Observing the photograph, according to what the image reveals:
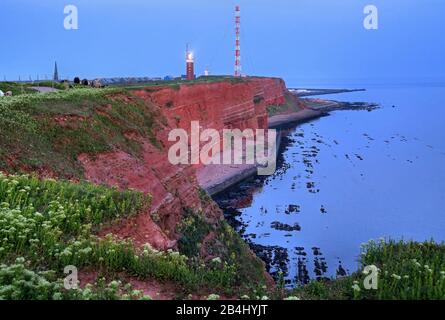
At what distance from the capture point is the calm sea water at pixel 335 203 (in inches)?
1182

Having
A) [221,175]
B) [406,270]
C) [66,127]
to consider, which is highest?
[66,127]

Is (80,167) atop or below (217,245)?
atop

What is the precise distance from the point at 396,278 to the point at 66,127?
17.0 m

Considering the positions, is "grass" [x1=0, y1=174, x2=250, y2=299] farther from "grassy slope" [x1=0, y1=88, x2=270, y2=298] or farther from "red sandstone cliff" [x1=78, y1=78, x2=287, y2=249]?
"red sandstone cliff" [x1=78, y1=78, x2=287, y2=249]

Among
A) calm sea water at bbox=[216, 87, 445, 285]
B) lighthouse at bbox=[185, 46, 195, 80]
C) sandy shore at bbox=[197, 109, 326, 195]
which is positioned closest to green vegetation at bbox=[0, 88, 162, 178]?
calm sea water at bbox=[216, 87, 445, 285]

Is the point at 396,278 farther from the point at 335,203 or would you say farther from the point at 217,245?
the point at 335,203

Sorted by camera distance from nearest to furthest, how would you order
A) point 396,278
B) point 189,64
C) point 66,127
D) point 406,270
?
point 396,278, point 406,270, point 66,127, point 189,64

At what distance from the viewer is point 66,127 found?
20.9 m

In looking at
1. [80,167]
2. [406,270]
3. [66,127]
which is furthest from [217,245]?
[406,270]

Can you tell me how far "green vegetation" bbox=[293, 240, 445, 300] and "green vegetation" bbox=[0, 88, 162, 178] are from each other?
11415 millimetres

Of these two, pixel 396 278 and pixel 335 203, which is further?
pixel 335 203

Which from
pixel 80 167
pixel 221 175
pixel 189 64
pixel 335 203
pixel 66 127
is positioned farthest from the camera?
pixel 189 64
